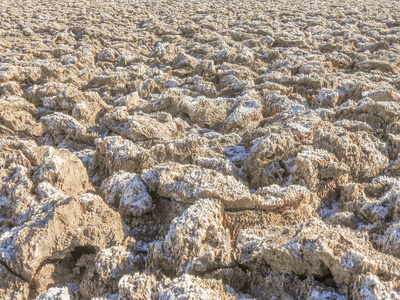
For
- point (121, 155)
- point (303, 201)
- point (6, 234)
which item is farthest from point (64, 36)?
point (303, 201)

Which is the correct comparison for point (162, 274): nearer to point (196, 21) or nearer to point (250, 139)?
point (250, 139)

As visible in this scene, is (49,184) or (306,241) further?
(49,184)

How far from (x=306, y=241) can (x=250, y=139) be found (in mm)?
1463

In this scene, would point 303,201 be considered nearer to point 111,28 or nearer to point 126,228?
point 126,228

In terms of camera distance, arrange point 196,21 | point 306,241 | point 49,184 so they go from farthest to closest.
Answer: point 196,21 → point 49,184 → point 306,241

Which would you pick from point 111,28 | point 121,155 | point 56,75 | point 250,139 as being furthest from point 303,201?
point 111,28

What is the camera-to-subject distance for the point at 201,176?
207 centimetres

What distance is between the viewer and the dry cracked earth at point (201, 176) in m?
1.58

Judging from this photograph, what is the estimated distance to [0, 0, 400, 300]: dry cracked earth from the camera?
5.17ft

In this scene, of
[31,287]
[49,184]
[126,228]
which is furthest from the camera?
[49,184]

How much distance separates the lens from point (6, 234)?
5.76ft

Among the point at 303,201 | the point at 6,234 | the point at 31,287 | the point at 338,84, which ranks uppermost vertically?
the point at 338,84

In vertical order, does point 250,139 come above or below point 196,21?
below

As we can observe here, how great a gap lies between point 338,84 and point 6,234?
3770mm
